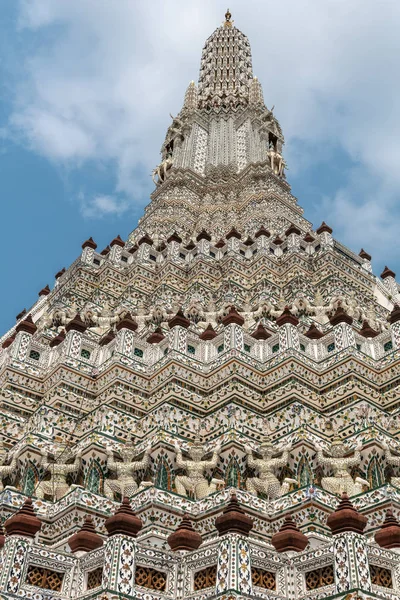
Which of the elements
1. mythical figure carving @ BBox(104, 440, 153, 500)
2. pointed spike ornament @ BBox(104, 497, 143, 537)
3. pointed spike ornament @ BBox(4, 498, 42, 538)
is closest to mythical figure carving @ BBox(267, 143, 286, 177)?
mythical figure carving @ BBox(104, 440, 153, 500)

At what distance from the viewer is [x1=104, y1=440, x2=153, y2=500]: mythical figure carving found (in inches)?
457

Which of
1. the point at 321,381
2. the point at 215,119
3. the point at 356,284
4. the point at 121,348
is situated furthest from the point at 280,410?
the point at 215,119

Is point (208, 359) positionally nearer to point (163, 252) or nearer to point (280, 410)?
point (280, 410)

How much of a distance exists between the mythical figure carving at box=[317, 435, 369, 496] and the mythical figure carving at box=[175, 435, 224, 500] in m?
1.76

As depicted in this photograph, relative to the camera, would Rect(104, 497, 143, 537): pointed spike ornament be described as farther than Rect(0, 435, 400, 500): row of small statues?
No

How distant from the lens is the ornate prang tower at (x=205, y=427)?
7742 mm

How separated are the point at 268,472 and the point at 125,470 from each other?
97.2 inches

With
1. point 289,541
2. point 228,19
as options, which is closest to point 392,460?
point 289,541

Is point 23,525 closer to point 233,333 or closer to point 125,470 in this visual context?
point 125,470

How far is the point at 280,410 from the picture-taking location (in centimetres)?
1351

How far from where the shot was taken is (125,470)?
38.9ft

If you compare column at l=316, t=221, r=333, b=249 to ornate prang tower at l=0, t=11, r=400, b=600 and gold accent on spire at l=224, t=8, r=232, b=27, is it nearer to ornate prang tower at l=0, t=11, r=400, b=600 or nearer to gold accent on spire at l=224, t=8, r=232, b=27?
ornate prang tower at l=0, t=11, r=400, b=600

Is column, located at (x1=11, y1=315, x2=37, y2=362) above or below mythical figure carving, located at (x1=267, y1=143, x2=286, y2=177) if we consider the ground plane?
below

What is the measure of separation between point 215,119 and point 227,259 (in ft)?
51.9
